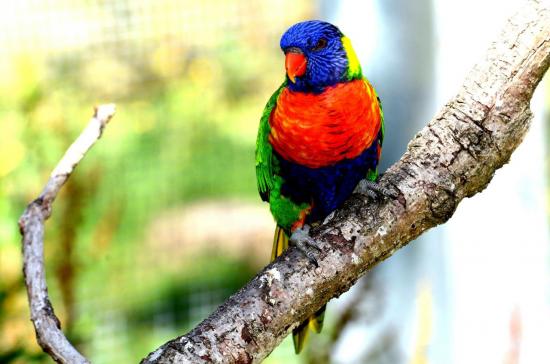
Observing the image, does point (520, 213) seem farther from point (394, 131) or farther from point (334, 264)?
point (334, 264)

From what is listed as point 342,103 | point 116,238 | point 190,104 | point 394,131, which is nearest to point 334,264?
point 342,103

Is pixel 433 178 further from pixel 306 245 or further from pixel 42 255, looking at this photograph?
pixel 42 255

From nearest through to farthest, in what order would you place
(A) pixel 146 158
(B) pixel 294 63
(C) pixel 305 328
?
1. (B) pixel 294 63
2. (C) pixel 305 328
3. (A) pixel 146 158

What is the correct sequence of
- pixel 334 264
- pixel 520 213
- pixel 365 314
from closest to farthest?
pixel 334 264, pixel 365 314, pixel 520 213

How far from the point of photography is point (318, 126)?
1306mm

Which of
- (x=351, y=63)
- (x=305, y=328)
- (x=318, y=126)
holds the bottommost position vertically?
(x=305, y=328)

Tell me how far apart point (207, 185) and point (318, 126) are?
2.31 metres

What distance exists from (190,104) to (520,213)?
2065mm

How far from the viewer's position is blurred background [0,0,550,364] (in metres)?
1.94

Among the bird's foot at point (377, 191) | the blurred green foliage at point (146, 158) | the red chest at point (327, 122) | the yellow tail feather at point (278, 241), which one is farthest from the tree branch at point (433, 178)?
the blurred green foliage at point (146, 158)

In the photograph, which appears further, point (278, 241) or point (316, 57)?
point (278, 241)

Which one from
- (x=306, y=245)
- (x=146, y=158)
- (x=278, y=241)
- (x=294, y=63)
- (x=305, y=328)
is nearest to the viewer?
(x=306, y=245)

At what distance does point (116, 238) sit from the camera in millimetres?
3242

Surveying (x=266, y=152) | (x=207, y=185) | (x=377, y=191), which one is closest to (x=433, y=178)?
(x=377, y=191)
